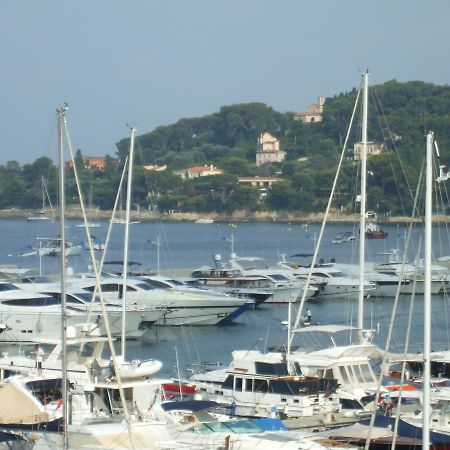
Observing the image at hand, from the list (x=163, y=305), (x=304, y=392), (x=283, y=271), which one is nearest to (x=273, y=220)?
(x=283, y=271)

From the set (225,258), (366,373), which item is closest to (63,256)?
(366,373)

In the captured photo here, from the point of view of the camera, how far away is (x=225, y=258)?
91500 mm

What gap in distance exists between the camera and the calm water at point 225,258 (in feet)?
129

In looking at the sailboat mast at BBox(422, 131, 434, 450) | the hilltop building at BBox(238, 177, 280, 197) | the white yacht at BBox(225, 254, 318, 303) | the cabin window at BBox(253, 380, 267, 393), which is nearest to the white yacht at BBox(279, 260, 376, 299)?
the white yacht at BBox(225, 254, 318, 303)

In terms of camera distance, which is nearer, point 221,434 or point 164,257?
point 221,434

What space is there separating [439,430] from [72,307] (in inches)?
709

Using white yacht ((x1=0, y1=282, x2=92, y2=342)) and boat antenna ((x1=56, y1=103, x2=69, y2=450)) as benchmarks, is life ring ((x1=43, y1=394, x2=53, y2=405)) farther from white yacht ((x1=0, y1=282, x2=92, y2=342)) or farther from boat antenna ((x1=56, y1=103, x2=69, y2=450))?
white yacht ((x1=0, y1=282, x2=92, y2=342))

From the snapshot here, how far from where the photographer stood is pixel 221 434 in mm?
21359

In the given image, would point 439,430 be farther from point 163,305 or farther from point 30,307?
point 163,305

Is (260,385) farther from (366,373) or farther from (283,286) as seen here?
(283,286)

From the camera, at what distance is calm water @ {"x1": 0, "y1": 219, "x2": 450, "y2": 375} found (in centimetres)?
3947

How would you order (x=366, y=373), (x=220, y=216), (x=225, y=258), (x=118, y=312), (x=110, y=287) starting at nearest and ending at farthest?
(x=366, y=373), (x=118, y=312), (x=110, y=287), (x=225, y=258), (x=220, y=216)

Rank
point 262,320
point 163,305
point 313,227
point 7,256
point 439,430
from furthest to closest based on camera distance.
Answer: point 313,227 → point 7,256 → point 262,320 → point 163,305 → point 439,430

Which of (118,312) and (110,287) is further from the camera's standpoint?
(110,287)
